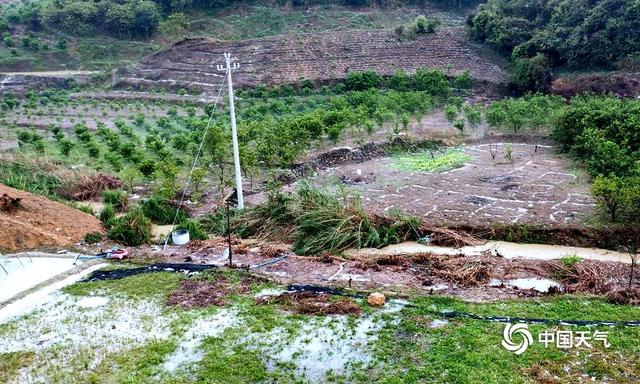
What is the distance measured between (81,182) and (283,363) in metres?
11.7

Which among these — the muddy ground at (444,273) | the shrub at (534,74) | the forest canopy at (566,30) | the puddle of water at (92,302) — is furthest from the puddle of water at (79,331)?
the forest canopy at (566,30)

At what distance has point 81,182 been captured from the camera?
17.5 m

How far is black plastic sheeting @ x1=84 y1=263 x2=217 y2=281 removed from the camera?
1126cm

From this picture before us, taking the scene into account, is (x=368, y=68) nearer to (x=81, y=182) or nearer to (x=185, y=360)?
(x=81, y=182)

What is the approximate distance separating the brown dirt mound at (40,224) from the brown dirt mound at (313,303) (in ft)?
19.1

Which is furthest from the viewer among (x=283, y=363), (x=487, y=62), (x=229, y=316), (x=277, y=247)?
(x=487, y=62)

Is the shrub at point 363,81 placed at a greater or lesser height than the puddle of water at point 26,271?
greater

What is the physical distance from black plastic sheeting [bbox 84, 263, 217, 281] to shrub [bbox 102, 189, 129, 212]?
4.93m

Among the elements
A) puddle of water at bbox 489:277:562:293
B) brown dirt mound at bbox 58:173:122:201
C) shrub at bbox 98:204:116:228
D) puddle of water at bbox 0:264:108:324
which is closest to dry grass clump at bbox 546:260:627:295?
puddle of water at bbox 489:277:562:293

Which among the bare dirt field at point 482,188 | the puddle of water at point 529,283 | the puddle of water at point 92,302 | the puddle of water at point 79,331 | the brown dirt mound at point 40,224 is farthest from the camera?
the bare dirt field at point 482,188

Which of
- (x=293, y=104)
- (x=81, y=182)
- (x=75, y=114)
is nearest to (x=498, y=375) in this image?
(x=81, y=182)

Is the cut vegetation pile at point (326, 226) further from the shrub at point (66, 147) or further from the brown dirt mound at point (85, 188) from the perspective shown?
the shrub at point (66, 147)

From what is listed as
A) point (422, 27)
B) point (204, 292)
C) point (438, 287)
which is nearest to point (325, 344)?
point (438, 287)

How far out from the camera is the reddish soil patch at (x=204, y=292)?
392 inches
